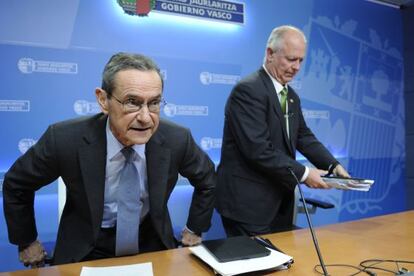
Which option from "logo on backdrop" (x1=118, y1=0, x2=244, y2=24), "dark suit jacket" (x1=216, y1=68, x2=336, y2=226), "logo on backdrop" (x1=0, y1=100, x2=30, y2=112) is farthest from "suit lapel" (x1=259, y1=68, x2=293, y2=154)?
"logo on backdrop" (x1=0, y1=100, x2=30, y2=112)

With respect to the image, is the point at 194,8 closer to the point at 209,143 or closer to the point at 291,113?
the point at 209,143

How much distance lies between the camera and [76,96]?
2.80m

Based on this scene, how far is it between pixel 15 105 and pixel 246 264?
2.06 meters

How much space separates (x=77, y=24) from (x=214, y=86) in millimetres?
1221

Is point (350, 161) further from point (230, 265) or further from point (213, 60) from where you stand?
point (230, 265)

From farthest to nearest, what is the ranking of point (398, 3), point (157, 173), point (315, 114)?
point (398, 3) < point (315, 114) < point (157, 173)

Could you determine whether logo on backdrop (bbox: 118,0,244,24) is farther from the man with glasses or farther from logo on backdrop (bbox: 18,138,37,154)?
the man with glasses

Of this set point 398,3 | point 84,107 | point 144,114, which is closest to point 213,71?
point 84,107

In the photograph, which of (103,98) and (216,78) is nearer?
(103,98)

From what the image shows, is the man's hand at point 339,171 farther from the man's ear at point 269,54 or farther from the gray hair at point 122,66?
the gray hair at point 122,66

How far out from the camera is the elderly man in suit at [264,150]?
2158mm

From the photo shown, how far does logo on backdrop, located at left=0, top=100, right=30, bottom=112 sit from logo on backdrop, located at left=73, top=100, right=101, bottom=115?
32 cm

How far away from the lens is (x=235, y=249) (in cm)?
140

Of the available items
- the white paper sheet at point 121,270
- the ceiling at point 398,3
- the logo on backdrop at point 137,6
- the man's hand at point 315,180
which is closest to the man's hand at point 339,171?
the man's hand at point 315,180
